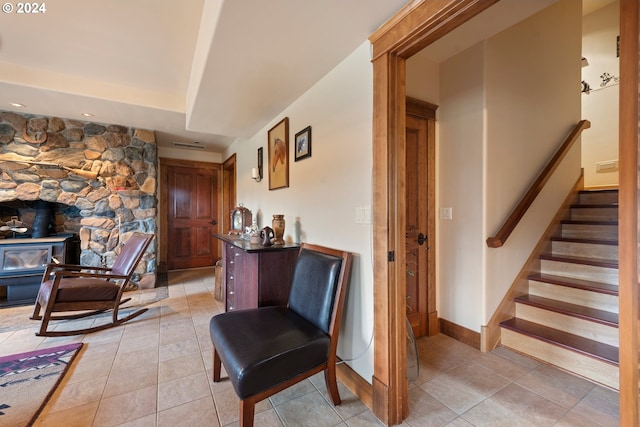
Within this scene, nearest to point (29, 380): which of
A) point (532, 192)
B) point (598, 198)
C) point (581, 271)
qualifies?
point (532, 192)

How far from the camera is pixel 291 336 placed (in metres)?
1.43

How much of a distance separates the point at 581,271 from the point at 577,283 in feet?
0.59

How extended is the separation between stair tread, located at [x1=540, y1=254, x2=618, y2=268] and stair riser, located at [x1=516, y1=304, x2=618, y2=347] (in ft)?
1.83

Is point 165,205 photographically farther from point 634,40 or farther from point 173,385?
point 634,40

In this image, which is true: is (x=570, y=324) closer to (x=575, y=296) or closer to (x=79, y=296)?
(x=575, y=296)

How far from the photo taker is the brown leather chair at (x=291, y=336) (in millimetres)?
1237

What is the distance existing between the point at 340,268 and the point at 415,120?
1.53 meters

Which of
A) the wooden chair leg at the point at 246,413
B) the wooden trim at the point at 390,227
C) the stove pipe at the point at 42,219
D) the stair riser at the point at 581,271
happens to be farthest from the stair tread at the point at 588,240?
the stove pipe at the point at 42,219

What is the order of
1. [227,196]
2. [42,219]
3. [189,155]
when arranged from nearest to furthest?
[42,219] < [189,155] < [227,196]

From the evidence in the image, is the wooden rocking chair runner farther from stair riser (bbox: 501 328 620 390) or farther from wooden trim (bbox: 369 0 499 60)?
stair riser (bbox: 501 328 620 390)

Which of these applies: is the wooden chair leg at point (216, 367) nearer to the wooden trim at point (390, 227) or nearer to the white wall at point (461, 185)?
the wooden trim at point (390, 227)

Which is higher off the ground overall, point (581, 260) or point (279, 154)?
point (279, 154)

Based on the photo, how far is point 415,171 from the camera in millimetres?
2383

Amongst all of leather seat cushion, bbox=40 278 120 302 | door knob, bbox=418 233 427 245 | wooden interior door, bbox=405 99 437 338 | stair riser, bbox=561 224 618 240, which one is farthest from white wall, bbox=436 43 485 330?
leather seat cushion, bbox=40 278 120 302
